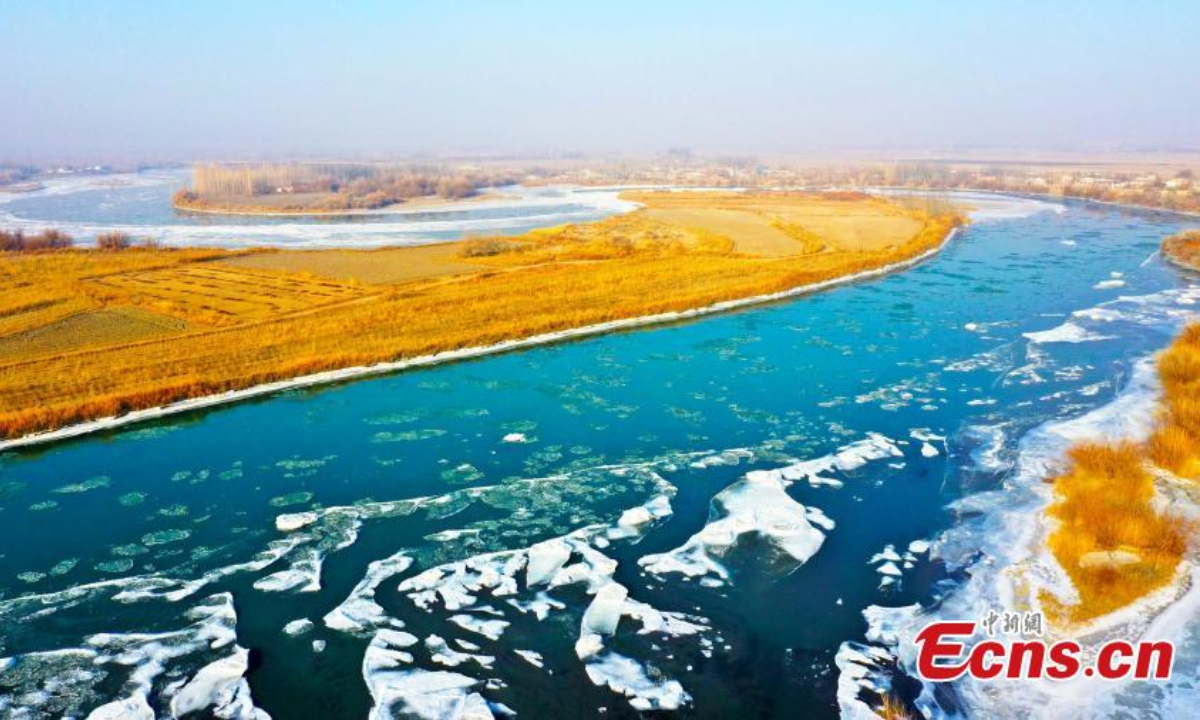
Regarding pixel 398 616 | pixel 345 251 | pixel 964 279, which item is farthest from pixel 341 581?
pixel 345 251

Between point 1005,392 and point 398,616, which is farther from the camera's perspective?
point 1005,392

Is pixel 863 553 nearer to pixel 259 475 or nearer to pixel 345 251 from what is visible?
pixel 259 475

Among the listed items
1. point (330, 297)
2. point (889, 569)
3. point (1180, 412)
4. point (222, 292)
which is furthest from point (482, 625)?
point (222, 292)

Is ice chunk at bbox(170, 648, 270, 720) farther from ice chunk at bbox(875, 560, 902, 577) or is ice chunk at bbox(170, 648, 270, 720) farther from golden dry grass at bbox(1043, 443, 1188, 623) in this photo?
golden dry grass at bbox(1043, 443, 1188, 623)

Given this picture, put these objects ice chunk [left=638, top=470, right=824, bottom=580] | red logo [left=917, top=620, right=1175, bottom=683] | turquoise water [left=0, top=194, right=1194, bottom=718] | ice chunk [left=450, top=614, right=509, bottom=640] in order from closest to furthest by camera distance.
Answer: red logo [left=917, top=620, right=1175, bottom=683]
turquoise water [left=0, top=194, right=1194, bottom=718]
ice chunk [left=450, top=614, right=509, bottom=640]
ice chunk [left=638, top=470, right=824, bottom=580]

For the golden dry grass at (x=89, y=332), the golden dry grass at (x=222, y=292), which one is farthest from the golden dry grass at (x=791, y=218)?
the golden dry grass at (x=89, y=332)

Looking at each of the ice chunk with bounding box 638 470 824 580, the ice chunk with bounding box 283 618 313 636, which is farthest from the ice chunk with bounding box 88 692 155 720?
the ice chunk with bounding box 638 470 824 580
